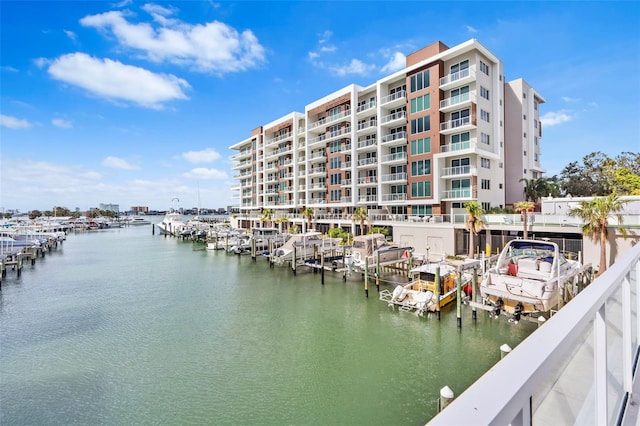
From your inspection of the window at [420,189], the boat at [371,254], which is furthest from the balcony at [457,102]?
the boat at [371,254]

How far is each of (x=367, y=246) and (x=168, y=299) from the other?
54.1 feet

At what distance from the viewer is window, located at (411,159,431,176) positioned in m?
38.3

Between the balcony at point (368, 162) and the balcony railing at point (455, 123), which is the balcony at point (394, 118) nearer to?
the balcony at point (368, 162)

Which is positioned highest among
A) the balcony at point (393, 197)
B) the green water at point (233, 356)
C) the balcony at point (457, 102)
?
the balcony at point (457, 102)

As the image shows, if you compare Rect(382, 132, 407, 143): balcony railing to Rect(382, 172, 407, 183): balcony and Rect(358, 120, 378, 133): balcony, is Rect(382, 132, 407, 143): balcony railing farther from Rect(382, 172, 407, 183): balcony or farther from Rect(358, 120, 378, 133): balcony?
Rect(382, 172, 407, 183): balcony

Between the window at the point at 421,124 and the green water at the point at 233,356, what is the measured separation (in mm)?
22113

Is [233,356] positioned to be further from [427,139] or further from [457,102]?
[457,102]

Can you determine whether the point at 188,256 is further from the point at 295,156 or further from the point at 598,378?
the point at 598,378

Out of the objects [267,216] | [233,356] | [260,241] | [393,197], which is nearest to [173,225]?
[267,216]

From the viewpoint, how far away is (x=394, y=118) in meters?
42.4

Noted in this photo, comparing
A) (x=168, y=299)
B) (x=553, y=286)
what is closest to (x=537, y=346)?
(x=553, y=286)

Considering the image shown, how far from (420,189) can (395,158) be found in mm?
5687

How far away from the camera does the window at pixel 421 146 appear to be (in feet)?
126

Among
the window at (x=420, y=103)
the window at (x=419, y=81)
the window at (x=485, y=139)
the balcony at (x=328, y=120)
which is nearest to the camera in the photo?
the window at (x=485, y=139)
